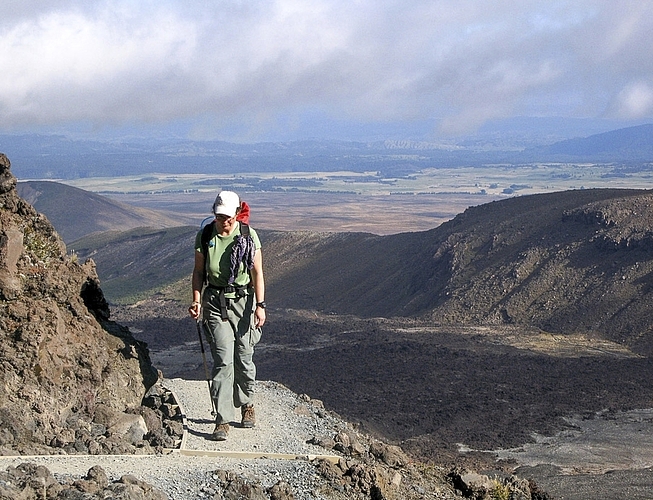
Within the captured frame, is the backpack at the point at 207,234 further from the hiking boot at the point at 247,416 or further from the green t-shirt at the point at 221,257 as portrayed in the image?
the hiking boot at the point at 247,416

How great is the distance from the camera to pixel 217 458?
765 cm

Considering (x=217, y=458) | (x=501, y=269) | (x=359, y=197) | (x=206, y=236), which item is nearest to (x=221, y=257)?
(x=206, y=236)

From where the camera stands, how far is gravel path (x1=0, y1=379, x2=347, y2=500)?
670 centimetres

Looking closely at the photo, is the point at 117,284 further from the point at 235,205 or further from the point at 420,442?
the point at 235,205

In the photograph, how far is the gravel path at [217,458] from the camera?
22.0 feet

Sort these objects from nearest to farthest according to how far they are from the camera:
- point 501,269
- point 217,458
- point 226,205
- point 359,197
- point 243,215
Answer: point 217,458, point 226,205, point 243,215, point 501,269, point 359,197

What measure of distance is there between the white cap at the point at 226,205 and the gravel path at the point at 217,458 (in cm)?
203

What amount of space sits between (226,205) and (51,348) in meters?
2.10

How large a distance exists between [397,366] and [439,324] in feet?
30.0

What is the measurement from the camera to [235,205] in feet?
26.2

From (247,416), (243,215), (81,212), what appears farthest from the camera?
(81,212)

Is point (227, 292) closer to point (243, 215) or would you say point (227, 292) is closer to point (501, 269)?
point (243, 215)

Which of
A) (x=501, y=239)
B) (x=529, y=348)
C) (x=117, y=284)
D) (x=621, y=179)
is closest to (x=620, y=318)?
(x=529, y=348)

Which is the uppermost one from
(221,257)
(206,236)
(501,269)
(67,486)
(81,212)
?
(206,236)
